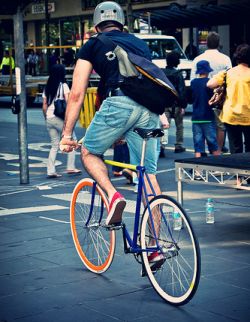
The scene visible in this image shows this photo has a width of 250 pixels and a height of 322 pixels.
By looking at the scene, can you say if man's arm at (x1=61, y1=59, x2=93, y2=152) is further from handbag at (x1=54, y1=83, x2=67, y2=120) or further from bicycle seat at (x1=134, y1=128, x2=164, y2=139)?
handbag at (x1=54, y1=83, x2=67, y2=120)

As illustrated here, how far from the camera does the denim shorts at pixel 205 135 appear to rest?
1266 cm

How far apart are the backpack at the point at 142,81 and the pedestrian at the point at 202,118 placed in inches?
252

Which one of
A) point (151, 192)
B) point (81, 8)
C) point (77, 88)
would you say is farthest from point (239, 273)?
point (81, 8)

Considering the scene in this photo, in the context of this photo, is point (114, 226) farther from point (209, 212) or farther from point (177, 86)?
point (177, 86)

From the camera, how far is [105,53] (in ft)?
20.7

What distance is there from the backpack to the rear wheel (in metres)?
0.82

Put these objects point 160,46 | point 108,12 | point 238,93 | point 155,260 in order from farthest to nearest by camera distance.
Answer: point 160,46
point 238,93
point 108,12
point 155,260

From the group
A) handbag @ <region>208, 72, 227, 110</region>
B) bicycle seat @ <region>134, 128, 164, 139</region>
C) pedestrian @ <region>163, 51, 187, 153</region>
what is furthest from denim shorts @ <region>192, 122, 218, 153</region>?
bicycle seat @ <region>134, 128, 164, 139</region>

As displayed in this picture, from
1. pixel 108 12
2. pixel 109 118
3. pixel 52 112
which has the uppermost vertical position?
pixel 108 12

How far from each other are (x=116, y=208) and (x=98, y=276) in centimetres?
65

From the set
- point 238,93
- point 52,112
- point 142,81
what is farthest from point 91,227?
point 52,112

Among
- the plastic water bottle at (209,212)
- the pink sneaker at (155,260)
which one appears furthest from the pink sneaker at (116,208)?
the plastic water bottle at (209,212)

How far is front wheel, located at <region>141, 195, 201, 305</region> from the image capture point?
5664 millimetres

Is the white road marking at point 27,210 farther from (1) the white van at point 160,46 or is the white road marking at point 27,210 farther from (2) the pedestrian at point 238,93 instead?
(1) the white van at point 160,46
